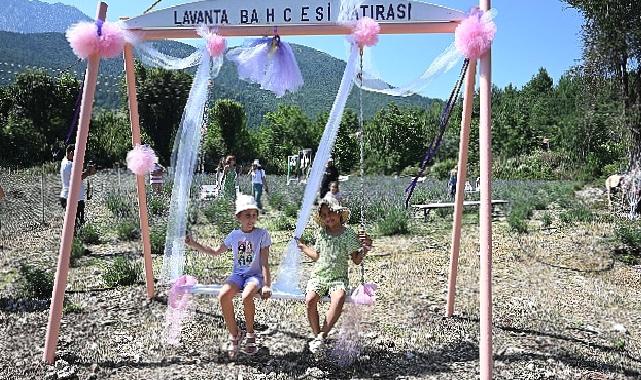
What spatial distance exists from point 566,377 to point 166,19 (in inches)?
153

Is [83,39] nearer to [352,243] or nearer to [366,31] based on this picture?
[366,31]

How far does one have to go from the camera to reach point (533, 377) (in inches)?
161

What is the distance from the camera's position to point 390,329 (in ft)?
17.0

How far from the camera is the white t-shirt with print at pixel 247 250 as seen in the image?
454 centimetres

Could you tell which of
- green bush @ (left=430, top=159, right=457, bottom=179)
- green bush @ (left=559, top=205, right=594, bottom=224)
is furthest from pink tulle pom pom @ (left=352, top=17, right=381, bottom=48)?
green bush @ (left=430, top=159, right=457, bottom=179)

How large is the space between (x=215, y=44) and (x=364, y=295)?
218 centimetres

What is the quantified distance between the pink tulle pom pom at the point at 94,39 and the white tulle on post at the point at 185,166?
651 millimetres

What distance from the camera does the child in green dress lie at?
14.5ft

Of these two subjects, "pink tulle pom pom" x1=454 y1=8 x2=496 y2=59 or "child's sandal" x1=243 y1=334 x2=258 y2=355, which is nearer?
"pink tulle pom pom" x1=454 y1=8 x2=496 y2=59

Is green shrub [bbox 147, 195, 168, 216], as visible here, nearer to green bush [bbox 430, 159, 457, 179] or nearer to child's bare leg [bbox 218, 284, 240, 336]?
child's bare leg [bbox 218, 284, 240, 336]

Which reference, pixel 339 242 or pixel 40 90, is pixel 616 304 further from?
pixel 40 90

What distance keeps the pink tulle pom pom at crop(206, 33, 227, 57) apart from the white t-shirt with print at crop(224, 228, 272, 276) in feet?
4.52

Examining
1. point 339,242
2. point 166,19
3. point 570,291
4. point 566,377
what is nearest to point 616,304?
point 570,291

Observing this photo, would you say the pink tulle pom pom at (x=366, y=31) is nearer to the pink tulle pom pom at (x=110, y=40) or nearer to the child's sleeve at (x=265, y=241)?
the child's sleeve at (x=265, y=241)
